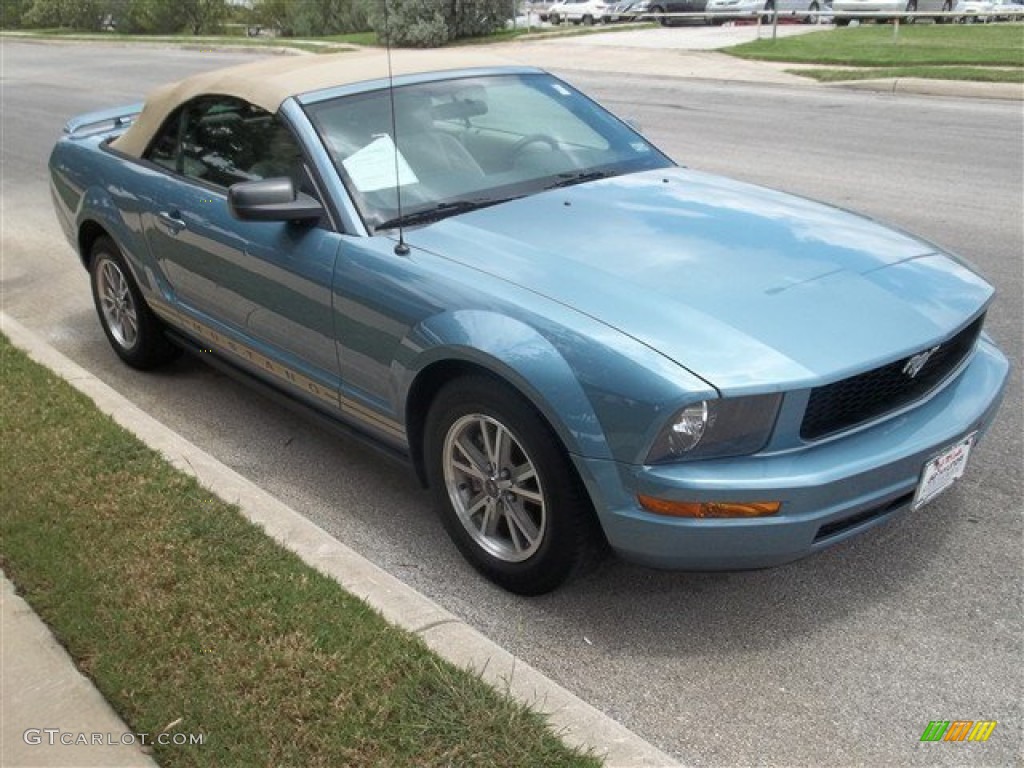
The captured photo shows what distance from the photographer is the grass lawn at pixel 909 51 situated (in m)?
17.0

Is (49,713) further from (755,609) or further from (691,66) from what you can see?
(691,66)

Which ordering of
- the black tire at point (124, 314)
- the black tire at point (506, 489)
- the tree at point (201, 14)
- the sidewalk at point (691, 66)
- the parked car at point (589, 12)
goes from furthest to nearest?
the tree at point (201, 14)
the parked car at point (589, 12)
the sidewalk at point (691, 66)
the black tire at point (124, 314)
the black tire at point (506, 489)

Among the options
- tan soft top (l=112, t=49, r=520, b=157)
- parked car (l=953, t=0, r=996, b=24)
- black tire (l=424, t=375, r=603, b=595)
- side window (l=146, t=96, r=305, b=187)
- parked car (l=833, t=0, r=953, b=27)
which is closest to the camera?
black tire (l=424, t=375, r=603, b=595)

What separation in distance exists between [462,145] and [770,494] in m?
1.97

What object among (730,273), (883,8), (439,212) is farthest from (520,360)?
(883,8)

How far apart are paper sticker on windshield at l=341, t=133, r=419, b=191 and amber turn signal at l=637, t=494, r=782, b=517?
5.39 ft

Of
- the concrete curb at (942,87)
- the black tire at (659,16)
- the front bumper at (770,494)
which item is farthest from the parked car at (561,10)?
the front bumper at (770,494)

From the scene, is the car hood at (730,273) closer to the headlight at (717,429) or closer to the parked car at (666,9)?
the headlight at (717,429)

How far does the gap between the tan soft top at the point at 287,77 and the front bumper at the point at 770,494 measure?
2101 mm

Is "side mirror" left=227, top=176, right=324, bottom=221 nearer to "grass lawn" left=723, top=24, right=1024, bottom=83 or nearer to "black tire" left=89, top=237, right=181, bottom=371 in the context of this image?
"black tire" left=89, top=237, right=181, bottom=371

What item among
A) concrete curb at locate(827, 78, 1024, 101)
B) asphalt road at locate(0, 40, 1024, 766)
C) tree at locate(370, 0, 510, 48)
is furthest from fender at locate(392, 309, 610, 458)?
tree at locate(370, 0, 510, 48)

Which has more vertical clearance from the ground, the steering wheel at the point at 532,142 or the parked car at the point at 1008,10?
the steering wheel at the point at 532,142

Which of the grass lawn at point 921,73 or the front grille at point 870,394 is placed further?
the grass lawn at point 921,73

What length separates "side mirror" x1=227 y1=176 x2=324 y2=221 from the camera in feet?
11.8
